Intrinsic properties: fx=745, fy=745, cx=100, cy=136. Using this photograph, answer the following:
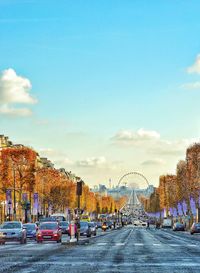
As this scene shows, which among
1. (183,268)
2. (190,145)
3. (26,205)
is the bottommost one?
(183,268)

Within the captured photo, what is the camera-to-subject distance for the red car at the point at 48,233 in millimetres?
62781

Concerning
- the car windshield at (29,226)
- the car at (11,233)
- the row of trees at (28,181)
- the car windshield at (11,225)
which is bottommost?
the car at (11,233)

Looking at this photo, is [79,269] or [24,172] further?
[24,172]

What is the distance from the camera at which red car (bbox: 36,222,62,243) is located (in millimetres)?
62781

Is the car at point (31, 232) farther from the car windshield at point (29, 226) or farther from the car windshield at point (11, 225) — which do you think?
the car windshield at point (11, 225)

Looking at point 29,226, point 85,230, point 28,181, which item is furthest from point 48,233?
point 28,181

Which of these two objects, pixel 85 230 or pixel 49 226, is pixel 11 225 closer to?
pixel 49 226

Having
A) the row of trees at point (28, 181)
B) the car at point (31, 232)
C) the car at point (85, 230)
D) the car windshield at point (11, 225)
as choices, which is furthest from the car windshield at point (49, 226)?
the row of trees at point (28, 181)

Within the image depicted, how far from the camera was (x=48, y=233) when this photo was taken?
6297 centimetres

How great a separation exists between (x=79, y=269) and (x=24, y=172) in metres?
111

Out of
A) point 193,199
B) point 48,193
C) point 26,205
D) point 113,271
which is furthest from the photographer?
point 48,193

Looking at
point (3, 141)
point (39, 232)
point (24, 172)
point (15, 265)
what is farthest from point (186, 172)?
point (15, 265)

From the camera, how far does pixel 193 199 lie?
135 meters

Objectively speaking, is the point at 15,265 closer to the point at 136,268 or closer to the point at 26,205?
the point at 136,268
